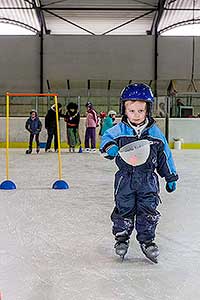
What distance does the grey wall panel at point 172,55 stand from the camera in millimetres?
19219

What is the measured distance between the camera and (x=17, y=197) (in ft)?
17.4

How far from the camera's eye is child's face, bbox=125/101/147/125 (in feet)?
9.20

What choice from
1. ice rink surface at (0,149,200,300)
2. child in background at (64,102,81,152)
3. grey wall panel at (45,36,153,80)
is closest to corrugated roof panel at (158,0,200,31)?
grey wall panel at (45,36,153,80)

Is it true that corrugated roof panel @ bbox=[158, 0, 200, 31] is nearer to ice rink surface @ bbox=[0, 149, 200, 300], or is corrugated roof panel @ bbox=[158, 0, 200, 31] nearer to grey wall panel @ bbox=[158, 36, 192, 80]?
grey wall panel @ bbox=[158, 36, 192, 80]

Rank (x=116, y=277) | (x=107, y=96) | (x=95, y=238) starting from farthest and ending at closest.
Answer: (x=107, y=96), (x=95, y=238), (x=116, y=277)

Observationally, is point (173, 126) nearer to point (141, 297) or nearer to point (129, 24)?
point (129, 24)

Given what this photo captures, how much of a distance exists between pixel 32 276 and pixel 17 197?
110 inches

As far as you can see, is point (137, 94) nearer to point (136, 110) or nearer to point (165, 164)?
point (136, 110)

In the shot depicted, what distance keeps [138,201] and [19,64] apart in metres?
17.1

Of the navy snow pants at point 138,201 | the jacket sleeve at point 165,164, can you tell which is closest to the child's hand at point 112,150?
the navy snow pants at point 138,201

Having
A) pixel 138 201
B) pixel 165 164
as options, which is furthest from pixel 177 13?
pixel 138 201

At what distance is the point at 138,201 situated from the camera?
287 cm

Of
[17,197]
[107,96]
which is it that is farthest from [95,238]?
[107,96]

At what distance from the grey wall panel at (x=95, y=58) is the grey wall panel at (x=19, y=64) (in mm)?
458
